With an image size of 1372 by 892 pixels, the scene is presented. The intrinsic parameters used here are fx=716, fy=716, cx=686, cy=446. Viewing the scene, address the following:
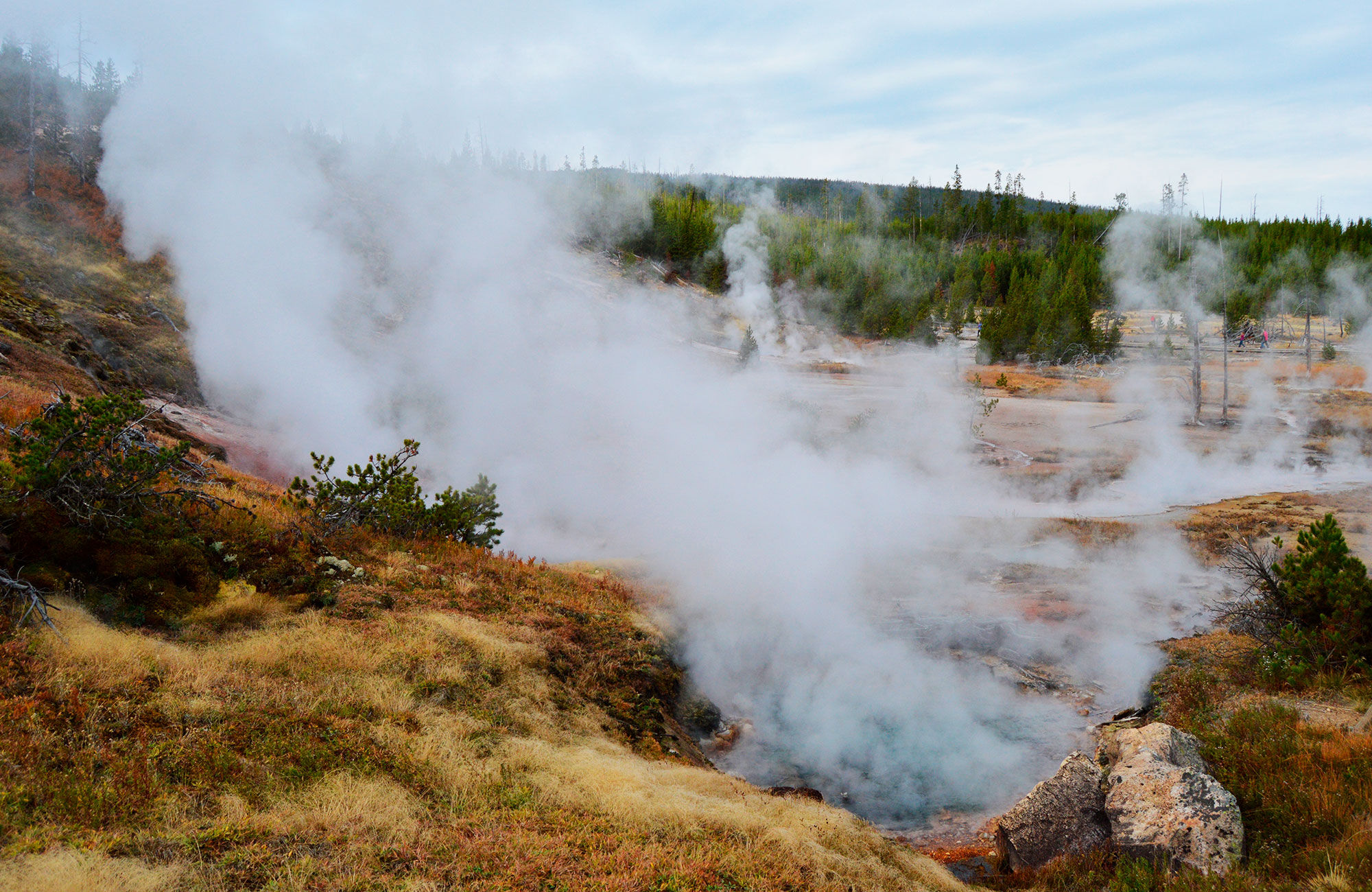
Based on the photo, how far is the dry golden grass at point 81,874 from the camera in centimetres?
354

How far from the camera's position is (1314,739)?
7.14m

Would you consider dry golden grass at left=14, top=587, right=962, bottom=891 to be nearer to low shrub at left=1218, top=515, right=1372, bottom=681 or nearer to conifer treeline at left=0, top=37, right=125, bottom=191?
low shrub at left=1218, top=515, right=1372, bottom=681

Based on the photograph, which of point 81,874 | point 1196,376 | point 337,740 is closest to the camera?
point 81,874

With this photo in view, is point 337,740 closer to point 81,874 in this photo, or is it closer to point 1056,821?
point 81,874

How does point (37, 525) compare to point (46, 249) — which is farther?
point (46, 249)

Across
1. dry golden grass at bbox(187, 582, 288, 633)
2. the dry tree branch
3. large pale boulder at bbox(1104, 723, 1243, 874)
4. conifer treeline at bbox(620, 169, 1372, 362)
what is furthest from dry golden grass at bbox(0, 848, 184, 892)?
conifer treeline at bbox(620, 169, 1372, 362)

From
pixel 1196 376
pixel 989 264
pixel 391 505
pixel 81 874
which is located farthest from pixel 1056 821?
pixel 989 264

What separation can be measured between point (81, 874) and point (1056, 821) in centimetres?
753

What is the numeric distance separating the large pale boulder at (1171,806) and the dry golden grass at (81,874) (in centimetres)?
732

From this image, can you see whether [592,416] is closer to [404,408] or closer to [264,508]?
[404,408]

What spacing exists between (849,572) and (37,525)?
13.5 meters

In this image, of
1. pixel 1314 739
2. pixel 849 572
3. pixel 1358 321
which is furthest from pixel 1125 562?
pixel 1358 321

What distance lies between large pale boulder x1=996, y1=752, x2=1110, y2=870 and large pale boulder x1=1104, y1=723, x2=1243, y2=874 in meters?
0.14

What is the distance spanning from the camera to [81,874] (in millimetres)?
3658
